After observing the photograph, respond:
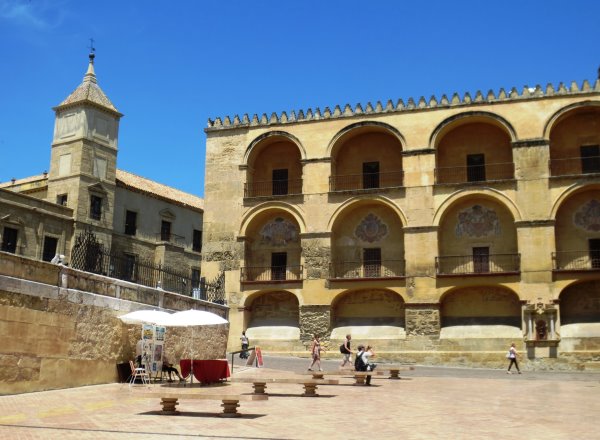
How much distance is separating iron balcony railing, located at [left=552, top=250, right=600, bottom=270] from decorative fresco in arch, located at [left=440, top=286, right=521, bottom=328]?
2.63 meters

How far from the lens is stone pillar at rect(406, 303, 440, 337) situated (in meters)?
31.0

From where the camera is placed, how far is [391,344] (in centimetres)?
3164

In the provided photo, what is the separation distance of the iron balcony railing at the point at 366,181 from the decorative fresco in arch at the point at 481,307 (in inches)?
262

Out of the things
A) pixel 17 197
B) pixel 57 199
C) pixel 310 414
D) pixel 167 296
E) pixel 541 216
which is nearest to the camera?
pixel 310 414

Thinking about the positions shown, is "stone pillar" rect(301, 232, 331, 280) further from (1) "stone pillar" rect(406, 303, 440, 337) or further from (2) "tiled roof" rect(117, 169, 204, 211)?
(2) "tiled roof" rect(117, 169, 204, 211)

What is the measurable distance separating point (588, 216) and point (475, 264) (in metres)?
5.69

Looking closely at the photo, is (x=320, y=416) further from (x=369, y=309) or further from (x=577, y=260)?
(x=577, y=260)

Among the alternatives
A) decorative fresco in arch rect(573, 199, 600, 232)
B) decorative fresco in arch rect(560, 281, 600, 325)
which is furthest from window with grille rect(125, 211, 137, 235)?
decorative fresco in arch rect(573, 199, 600, 232)

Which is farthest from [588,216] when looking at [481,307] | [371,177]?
[371,177]

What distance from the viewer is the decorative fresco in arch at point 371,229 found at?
34.2 m

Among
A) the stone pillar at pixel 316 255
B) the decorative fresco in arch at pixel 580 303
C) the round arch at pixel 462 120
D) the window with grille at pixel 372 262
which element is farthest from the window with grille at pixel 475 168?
the stone pillar at pixel 316 255

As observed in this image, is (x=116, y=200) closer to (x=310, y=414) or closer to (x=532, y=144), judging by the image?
(x=532, y=144)

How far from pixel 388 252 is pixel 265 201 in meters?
6.90

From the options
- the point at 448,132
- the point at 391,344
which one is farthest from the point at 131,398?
the point at 448,132
